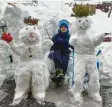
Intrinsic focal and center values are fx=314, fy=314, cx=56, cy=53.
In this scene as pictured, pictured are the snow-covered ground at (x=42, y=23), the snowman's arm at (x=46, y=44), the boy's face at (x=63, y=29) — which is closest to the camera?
the snowman's arm at (x=46, y=44)

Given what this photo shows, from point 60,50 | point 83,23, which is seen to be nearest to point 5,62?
point 60,50

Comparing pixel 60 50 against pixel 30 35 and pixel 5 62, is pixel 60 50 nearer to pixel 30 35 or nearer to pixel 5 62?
pixel 30 35

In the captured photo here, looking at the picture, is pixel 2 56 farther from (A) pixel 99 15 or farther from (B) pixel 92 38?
(A) pixel 99 15

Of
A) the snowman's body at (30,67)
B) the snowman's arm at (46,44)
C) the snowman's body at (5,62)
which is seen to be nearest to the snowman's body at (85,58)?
the snowman's arm at (46,44)

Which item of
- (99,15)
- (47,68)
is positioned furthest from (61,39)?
(99,15)

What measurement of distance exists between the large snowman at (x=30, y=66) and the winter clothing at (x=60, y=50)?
49 centimetres

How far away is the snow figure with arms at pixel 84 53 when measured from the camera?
13.4 feet

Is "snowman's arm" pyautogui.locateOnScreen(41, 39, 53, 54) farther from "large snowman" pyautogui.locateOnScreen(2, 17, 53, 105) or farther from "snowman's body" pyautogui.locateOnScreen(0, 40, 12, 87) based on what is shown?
"snowman's body" pyautogui.locateOnScreen(0, 40, 12, 87)

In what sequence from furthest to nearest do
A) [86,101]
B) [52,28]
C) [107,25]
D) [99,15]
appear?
[99,15]
[107,25]
[52,28]
[86,101]

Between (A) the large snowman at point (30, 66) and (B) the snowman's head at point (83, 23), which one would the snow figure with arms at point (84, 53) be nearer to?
(B) the snowman's head at point (83, 23)

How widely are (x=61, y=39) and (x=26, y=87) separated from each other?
948mm

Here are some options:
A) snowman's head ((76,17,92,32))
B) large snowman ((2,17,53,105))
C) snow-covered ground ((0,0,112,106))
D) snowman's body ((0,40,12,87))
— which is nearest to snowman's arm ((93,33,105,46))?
snowman's head ((76,17,92,32))

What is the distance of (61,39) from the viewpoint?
15.2 feet

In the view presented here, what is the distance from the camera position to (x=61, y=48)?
4707 mm
